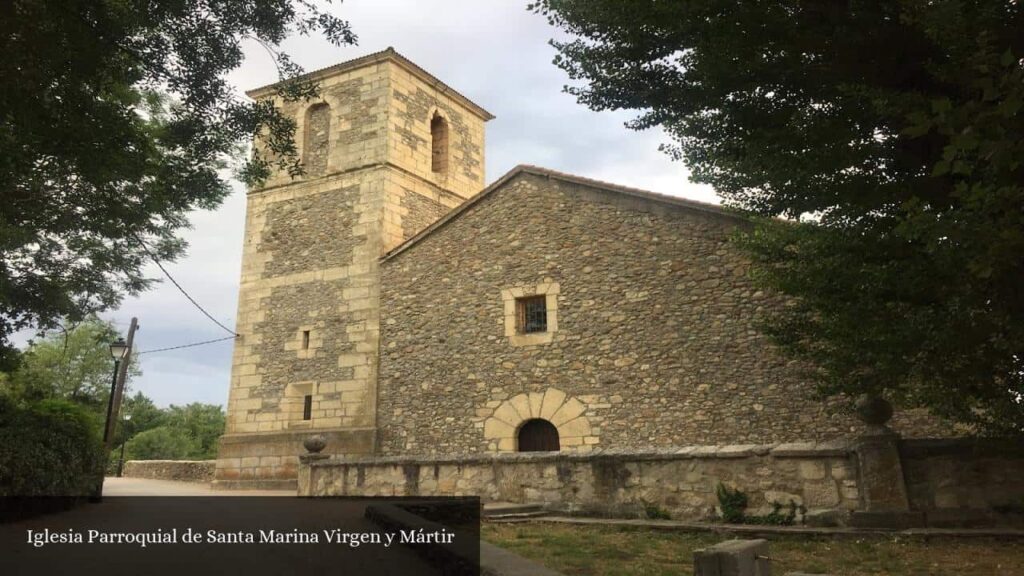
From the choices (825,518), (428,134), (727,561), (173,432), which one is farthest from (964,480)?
(173,432)

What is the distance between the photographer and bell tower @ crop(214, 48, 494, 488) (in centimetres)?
1402

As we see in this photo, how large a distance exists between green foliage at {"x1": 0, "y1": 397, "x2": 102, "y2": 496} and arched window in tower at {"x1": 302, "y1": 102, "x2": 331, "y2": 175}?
27.5 feet

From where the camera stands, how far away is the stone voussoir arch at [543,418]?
37.6 ft

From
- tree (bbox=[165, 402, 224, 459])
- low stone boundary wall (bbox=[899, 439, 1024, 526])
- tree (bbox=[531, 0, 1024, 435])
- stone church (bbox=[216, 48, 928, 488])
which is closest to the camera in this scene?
tree (bbox=[531, 0, 1024, 435])

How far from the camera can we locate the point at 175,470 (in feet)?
65.0

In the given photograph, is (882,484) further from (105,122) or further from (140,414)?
(140,414)

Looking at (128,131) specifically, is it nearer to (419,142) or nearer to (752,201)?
(752,201)

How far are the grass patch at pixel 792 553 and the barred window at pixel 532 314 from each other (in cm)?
608

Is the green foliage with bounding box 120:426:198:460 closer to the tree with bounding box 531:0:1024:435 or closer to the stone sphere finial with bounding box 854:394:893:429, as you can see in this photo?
the tree with bounding box 531:0:1024:435

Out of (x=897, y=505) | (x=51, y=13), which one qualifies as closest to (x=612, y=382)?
(x=897, y=505)

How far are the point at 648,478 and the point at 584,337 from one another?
4.60 m

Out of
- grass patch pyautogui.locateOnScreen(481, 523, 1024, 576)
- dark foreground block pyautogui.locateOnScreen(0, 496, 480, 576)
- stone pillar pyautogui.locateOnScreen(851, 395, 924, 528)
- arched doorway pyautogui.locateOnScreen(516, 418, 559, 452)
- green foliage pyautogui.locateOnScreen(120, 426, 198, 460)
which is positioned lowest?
grass patch pyautogui.locateOnScreen(481, 523, 1024, 576)

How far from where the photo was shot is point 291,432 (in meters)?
14.1

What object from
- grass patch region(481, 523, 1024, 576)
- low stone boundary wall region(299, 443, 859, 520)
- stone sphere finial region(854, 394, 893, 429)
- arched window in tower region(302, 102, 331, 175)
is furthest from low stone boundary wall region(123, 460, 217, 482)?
stone sphere finial region(854, 394, 893, 429)
